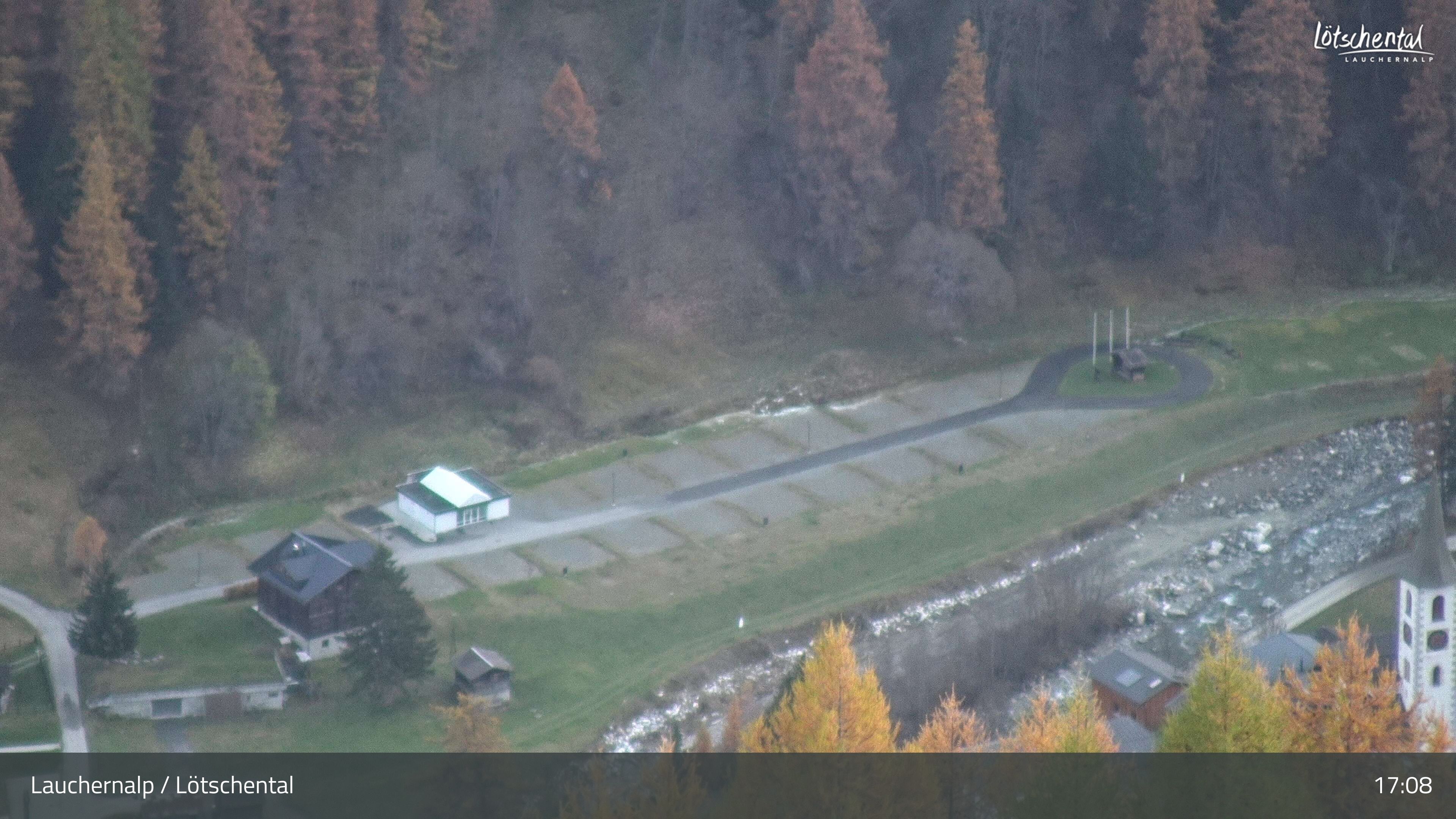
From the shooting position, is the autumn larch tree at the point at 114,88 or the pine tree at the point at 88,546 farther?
the autumn larch tree at the point at 114,88

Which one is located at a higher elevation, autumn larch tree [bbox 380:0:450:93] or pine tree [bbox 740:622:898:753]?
autumn larch tree [bbox 380:0:450:93]

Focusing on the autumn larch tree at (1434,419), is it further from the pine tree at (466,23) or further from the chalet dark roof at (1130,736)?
the pine tree at (466,23)

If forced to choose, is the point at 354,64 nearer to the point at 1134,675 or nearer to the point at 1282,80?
the point at 1282,80

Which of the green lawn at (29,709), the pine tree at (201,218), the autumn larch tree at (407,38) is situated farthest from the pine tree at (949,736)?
the autumn larch tree at (407,38)

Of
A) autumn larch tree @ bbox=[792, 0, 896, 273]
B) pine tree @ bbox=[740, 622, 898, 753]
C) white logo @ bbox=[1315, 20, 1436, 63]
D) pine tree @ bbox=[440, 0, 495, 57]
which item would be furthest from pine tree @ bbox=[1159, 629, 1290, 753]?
white logo @ bbox=[1315, 20, 1436, 63]

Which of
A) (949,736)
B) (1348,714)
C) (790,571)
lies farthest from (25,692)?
(1348,714)

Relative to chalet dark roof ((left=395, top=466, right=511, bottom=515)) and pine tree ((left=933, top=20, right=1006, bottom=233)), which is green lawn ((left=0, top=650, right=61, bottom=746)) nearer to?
chalet dark roof ((left=395, top=466, right=511, bottom=515))
